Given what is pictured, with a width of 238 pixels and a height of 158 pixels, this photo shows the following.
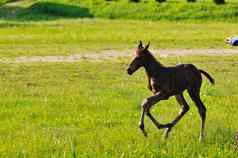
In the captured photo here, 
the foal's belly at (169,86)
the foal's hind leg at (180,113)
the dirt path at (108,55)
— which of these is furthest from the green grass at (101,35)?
the foal's belly at (169,86)

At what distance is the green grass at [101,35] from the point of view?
29594 millimetres

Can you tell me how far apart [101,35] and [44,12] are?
19.3 meters

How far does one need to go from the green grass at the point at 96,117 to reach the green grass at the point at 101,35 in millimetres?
7920

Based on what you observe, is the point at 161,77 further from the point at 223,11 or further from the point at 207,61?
the point at 223,11

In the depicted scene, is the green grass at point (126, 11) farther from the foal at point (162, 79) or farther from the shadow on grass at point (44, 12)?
the foal at point (162, 79)

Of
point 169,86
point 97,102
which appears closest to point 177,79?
point 169,86

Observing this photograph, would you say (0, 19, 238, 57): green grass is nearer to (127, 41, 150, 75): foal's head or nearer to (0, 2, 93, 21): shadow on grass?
(0, 2, 93, 21): shadow on grass

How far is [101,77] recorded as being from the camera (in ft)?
63.7

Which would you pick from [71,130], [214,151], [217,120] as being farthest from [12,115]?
[214,151]

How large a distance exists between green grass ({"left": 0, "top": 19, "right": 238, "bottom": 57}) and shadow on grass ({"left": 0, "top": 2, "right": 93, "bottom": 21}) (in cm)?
465

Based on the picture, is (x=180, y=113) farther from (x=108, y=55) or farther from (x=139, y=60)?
(x=108, y=55)

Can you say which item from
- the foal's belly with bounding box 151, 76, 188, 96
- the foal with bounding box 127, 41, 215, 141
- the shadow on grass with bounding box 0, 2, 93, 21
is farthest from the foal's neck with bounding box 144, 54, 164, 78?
the shadow on grass with bounding box 0, 2, 93, 21

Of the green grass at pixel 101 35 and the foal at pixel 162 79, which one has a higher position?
the foal at pixel 162 79

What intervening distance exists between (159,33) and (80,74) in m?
16.7
